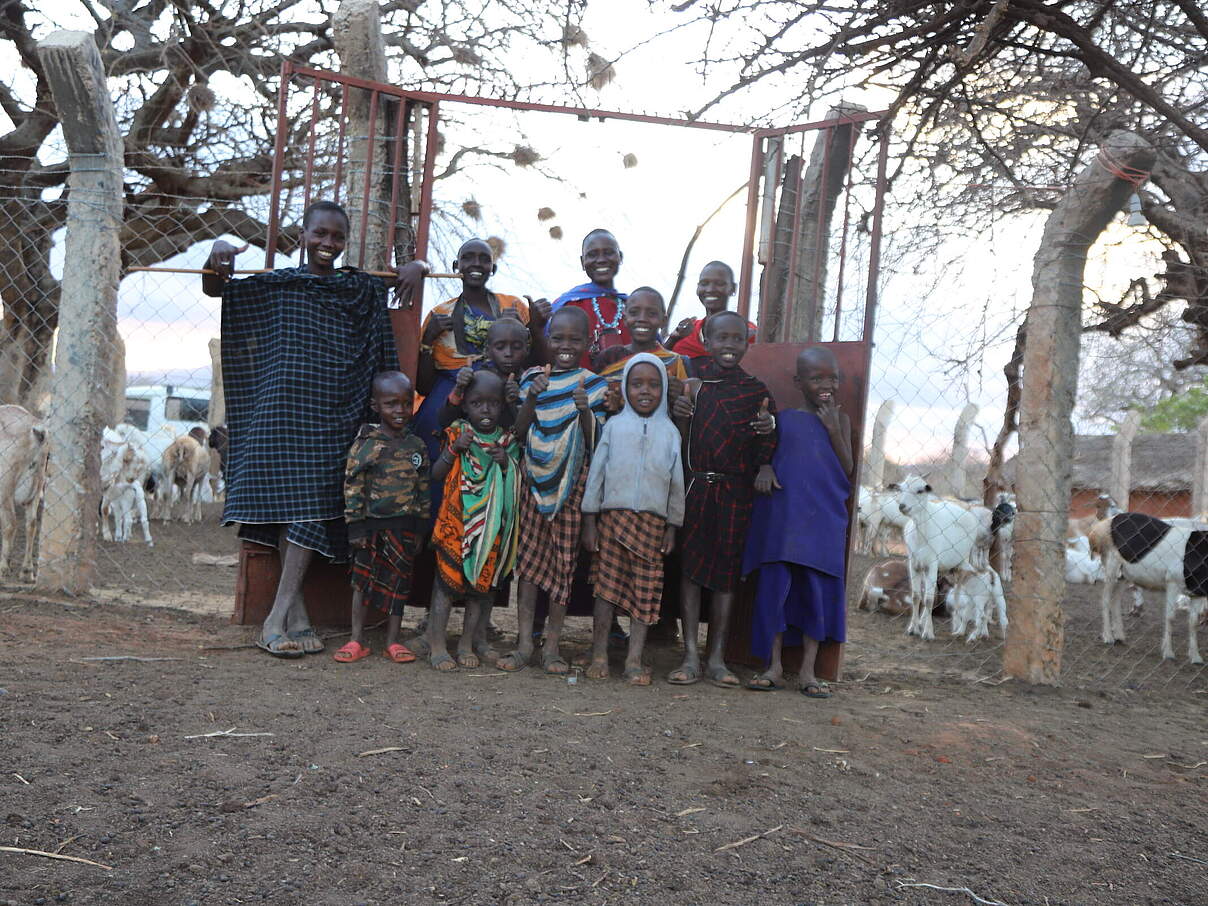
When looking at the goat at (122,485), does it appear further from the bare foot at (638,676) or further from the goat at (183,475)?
the bare foot at (638,676)

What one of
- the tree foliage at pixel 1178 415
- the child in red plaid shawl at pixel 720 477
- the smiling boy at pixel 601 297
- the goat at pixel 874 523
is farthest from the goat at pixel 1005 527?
the tree foliage at pixel 1178 415

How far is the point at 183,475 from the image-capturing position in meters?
12.6

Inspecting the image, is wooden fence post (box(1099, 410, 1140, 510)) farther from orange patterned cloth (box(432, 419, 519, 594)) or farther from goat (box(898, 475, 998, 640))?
orange patterned cloth (box(432, 419, 519, 594))

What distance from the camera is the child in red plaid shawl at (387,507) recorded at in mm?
4262

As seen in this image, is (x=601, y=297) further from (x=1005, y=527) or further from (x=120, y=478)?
(x=120, y=478)

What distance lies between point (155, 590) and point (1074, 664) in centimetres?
570

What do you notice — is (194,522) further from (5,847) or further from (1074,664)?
(5,847)

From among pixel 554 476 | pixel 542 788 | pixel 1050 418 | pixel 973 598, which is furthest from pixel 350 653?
pixel 973 598

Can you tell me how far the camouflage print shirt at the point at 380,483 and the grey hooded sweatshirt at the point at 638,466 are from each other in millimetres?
744

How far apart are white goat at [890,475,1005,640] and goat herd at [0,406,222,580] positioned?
556 centimetres

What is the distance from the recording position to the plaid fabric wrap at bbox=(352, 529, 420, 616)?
14.2ft

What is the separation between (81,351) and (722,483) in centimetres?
349

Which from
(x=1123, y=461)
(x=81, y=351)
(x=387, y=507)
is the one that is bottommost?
(x=387, y=507)

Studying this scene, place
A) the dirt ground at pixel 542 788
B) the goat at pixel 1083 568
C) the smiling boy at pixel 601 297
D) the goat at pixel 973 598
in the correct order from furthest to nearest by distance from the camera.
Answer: the goat at pixel 1083 568, the goat at pixel 973 598, the smiling boy at pixel 601 297, the dirt ground at pixel 542 788
